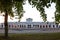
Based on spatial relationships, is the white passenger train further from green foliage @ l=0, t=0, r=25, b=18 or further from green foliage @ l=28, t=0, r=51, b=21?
green foliage @ l=28, t=0, r=51, b=21

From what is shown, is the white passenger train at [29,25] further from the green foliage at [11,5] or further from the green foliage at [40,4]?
the green foliage at [40,4]

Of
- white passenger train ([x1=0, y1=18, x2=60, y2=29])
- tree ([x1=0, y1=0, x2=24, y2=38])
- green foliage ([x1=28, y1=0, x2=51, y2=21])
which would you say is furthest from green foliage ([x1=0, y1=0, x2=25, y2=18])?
white passenger train ([x1=0, y1=18, x2=60, y2=29])

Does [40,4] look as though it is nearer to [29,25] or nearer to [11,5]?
[11,5]

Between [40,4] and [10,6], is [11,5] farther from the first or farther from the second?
[40,4]

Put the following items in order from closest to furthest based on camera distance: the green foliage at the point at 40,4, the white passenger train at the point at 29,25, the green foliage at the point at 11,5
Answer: the green foliage at the point at 11,5, the green foliage at the point at 40,4, the white passenger train at the point at 29,25

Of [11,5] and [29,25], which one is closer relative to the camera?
[11,5]

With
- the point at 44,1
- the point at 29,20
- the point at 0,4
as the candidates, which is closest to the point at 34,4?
the point at 44,1

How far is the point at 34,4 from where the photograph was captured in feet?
23.2

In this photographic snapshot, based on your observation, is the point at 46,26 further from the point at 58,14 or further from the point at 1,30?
the point at 58,14

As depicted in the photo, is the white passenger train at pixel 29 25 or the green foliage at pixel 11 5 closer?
the green foliage at pixel 11 5

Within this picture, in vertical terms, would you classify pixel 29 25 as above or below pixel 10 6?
below

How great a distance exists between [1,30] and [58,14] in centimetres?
400

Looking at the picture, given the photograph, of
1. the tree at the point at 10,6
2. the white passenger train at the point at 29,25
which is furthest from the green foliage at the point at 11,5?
the white passenger train at the point at 29,25

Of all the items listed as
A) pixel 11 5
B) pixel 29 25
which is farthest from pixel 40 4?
pixel 29 25
